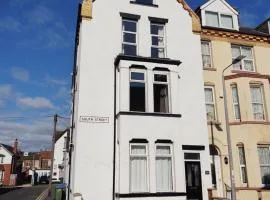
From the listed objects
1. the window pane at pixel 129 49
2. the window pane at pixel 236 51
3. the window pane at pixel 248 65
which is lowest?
the window pane at pixel 129 49

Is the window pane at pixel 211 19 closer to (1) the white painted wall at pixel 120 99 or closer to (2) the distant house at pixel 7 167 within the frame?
(1) the white painted wall at pixel 120 99

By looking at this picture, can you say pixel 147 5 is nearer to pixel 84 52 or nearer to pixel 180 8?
pixel 180 8

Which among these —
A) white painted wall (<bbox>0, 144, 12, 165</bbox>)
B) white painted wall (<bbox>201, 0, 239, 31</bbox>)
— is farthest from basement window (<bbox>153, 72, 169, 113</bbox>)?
white painted wall (<bbox>0, 144, 12, 165</bbox>)

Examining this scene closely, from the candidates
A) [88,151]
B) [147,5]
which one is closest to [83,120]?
[88,151]

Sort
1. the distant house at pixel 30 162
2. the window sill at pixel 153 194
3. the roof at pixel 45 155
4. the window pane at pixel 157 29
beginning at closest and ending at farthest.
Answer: the window sill at pixel 153 194 → the window pane at pixel 157 29 → the distant house at pixel 30 162 → the roof at pixel 45 155

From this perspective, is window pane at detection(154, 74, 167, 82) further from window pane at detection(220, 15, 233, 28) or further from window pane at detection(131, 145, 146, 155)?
window pane at detection(220, 15, 233, 28)

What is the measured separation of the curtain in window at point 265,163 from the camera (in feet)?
59.7

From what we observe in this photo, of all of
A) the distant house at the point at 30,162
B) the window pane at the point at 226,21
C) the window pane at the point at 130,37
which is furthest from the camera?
the distant house at the point at 30,162

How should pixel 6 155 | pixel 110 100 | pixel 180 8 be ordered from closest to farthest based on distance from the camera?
1. pixel 110 100
2. pixel 180 8
3. pixel 6 155

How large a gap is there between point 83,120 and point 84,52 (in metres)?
3.95

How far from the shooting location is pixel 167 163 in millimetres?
15406

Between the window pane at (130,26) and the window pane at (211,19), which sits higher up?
the window pane at (211,19)

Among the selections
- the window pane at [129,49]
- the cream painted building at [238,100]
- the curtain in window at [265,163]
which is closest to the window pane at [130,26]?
the window pane at [129,49]

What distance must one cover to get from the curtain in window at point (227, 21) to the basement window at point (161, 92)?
29.0ft
